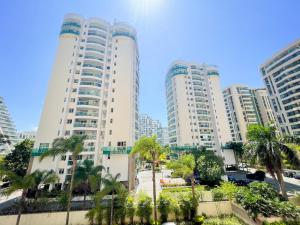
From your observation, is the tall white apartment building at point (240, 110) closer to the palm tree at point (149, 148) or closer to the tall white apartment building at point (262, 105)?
the tall white apartment building at point (262, 105)

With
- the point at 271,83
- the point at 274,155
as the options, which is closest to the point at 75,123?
the point at 274,155

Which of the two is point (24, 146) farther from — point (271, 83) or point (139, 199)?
point (271, 83)

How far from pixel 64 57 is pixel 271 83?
89.9 metres

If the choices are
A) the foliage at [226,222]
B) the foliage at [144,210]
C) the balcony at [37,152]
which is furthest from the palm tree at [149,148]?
the balcony at [37,152]

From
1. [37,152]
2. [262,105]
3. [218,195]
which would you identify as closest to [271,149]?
[218,195]

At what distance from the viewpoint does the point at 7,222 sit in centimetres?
1998

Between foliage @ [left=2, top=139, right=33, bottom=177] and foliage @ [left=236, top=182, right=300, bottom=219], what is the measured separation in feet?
174

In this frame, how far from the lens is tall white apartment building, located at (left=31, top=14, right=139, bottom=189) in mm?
38000

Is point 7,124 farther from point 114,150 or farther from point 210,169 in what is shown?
point 210,169

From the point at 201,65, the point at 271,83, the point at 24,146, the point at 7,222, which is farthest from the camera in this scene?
the point at 201,65

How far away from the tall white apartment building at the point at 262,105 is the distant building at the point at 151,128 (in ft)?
312

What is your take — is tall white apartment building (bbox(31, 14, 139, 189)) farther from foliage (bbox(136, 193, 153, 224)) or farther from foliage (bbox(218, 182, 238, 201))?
foliage (bbox(218, 182, 238, 201))

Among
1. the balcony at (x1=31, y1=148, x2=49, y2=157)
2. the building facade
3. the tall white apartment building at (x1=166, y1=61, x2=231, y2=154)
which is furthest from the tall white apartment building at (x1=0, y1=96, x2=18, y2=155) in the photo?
the tall white apartment building at (x1=166, y1=61, x2=231, y2=154)

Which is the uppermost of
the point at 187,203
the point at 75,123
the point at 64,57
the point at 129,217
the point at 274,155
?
the point at 64,57
